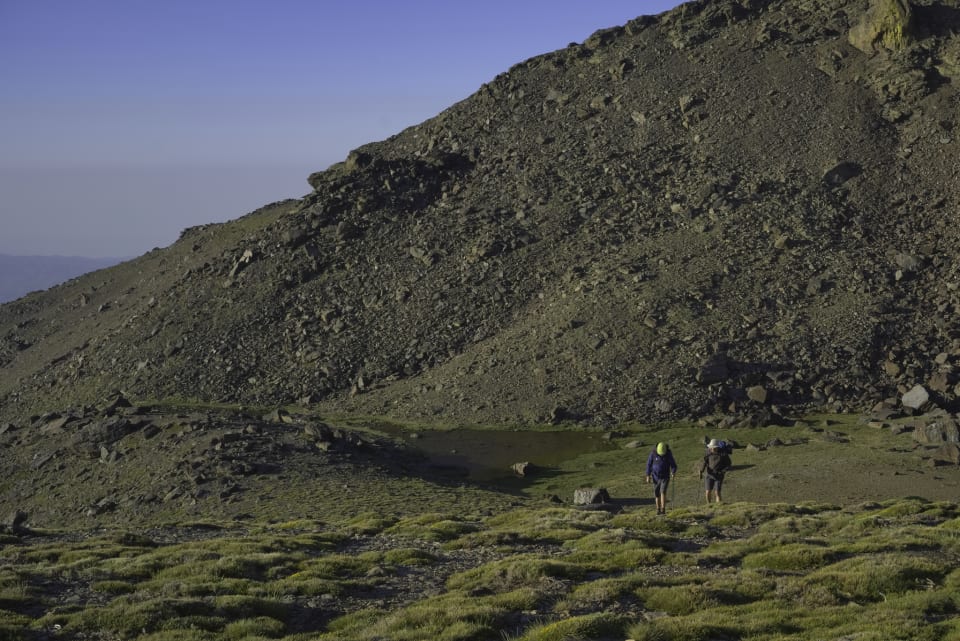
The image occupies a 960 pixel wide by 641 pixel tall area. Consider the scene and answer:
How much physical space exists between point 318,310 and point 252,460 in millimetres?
31964

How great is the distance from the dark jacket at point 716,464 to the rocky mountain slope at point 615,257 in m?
26.5

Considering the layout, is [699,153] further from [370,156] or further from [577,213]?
[370,156]

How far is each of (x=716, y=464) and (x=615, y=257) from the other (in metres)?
43.4

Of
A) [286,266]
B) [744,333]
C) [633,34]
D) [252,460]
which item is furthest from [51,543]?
[633,34]

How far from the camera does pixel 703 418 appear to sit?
61812mm

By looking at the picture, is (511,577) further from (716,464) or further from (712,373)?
(712,373)

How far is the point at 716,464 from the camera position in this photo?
36.4 metres

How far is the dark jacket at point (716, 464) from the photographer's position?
3628 cm

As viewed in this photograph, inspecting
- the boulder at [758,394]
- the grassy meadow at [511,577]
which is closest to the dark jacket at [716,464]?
the grassy meadow at [511,577]

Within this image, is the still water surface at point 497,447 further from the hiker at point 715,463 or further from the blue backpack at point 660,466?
the blue backpack at point 660,466

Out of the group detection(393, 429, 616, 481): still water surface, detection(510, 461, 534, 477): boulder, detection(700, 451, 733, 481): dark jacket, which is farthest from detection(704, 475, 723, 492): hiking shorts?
detection(393, 429, 616, 481): still water surface

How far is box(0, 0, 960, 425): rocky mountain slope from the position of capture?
218 ft

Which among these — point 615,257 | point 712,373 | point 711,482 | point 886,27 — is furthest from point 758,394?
point 886,27

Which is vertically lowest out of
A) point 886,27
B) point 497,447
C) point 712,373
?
point 497,447
